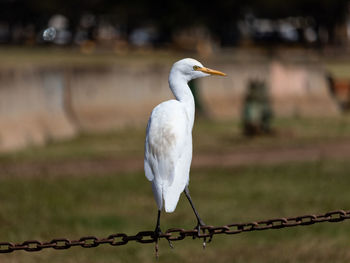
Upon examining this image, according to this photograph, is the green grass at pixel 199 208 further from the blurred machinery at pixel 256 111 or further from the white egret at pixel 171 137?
the white egret at pixel 171 137

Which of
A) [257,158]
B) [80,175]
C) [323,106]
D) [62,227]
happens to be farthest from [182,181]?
[323,106]

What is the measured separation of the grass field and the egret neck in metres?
7.11

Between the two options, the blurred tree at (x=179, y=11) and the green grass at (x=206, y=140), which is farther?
the blurred tree at (x=179, y=11)

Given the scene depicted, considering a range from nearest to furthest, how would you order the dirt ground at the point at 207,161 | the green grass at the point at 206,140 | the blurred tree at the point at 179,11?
1. the dirt ground at the point at 207,161
2. the green grass at the point at 206,140
3. the blurred tree at the point at 179,11

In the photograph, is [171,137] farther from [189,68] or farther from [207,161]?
[207,161]

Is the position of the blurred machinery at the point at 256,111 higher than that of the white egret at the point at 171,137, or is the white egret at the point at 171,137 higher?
the white egret at the point at 171,137

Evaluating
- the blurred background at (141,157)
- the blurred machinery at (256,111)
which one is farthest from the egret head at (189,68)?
the blurred machinery at (256,111)

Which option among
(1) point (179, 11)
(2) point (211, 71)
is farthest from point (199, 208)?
(1) point (179, 11)

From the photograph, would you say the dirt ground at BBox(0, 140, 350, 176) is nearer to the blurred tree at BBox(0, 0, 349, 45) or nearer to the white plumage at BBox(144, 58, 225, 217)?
the white plumage at BBox(144, 58, 225, 217)

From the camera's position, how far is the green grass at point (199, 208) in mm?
11406

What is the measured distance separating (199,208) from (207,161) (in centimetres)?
503

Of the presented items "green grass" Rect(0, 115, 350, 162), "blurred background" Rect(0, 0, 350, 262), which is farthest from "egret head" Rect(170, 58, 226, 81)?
"green grass" Rect(0, 115, 350, 162)

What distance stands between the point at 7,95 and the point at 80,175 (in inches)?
146

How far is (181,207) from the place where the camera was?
47.9 feet
